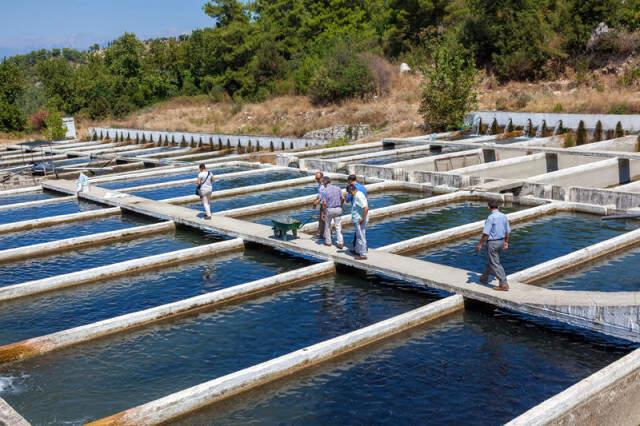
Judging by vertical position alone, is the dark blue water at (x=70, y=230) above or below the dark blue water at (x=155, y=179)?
below

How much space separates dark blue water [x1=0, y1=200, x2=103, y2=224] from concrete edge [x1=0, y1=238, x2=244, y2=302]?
28.9 ft

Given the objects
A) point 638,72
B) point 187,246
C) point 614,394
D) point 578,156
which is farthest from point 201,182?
point 638,72

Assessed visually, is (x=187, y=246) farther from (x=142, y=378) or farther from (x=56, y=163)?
(x=56, y=163)

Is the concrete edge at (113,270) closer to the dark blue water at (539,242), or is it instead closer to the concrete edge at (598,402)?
the dark blue water at (539,242)

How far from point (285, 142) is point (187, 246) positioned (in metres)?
25.4

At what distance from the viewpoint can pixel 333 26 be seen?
6650cm

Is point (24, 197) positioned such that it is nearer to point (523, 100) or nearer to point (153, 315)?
point (153, 315)

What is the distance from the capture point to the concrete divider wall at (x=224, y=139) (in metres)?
43.6

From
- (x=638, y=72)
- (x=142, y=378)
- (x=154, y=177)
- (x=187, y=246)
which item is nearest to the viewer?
(x=142, y=378)

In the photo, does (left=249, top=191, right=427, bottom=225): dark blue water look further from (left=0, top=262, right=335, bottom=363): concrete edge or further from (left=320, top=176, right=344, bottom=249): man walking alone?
(left=0, top=262, right=335, bottom=363): concrete edge

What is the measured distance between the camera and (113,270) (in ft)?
55.2

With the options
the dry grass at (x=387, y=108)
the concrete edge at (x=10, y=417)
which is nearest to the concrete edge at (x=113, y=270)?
the concrete edge at (x=10, y=417)

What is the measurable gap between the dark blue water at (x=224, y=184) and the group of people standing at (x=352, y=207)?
12.4 m

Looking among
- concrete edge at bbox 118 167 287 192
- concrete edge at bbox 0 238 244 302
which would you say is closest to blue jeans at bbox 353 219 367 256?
concrete edge at bbox 0 238 244 302
